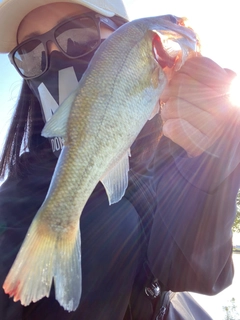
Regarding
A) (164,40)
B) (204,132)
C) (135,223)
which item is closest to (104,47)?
(164,40)

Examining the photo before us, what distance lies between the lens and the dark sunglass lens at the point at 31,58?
90.2 inches

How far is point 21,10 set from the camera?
8.04 ft

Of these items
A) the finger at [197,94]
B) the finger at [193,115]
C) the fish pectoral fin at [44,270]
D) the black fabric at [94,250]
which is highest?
the finger at [197,94]

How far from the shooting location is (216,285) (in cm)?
198

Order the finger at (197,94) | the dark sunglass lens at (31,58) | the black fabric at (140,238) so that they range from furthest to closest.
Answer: the dark sunglass lens at (31,58) < the black fabric at (140,238) < the finger at (197,94)

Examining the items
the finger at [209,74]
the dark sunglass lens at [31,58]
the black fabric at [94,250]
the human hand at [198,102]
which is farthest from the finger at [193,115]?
the dark sunglass lens at [31,58]

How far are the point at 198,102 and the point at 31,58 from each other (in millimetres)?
1274

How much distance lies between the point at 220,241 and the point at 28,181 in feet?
4.10

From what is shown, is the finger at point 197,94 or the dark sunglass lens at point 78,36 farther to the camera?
the dark sunglass lens at point 78,36

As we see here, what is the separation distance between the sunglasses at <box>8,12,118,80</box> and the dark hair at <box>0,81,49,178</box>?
474 mm

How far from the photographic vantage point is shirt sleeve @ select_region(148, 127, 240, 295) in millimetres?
1702

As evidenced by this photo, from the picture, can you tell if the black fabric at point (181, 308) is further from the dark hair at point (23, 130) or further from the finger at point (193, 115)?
the dark hair at point (23, 130)

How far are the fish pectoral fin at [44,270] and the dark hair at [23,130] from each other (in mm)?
1530

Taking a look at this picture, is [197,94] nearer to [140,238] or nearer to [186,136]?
[186,136]
